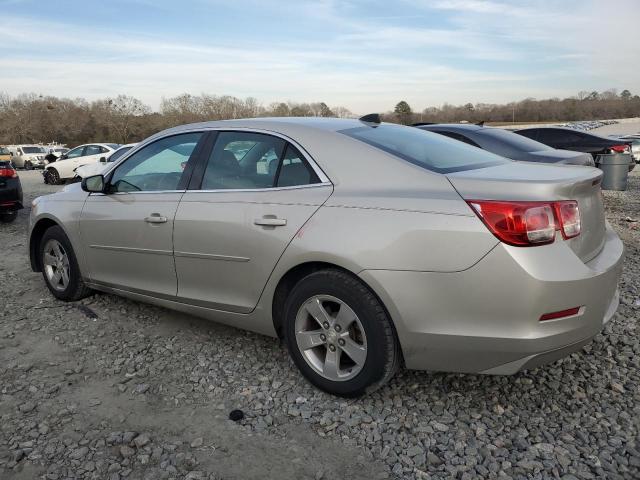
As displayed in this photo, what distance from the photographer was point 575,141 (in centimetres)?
1163

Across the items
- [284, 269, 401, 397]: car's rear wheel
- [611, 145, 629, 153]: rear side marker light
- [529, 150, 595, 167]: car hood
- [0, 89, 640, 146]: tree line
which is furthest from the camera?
[0, 89, 640, 146]: tree line

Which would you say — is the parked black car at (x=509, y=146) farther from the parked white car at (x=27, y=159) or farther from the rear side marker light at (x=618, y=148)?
the parked white car at (x=27, y=159)

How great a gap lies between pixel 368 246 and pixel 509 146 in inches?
212

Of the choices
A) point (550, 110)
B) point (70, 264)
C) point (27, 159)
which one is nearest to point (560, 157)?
point (70, 264)

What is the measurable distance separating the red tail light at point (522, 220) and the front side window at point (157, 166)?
6.93 ft

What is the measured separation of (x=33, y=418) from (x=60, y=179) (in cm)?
1942

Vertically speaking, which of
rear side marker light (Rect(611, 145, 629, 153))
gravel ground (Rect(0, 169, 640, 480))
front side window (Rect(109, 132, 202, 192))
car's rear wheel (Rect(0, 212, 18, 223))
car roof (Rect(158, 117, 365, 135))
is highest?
car roof (Rect(158, 117, 365, 135))

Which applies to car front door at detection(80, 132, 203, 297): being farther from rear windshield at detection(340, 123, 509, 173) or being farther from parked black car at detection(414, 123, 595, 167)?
parked black car at detection(414, 123, 595, 167)

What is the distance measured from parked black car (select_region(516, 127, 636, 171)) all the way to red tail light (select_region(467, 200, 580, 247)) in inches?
381

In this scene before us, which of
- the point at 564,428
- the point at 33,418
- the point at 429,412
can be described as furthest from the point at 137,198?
the point at 564,428

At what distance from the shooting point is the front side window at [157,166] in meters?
3.70

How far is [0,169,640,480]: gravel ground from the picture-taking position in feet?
7.84

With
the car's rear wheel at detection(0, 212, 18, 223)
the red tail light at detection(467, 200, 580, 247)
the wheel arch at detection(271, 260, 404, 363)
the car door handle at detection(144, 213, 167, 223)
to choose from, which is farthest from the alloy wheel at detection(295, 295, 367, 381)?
the car's rear wheel at detection(0, 212, 18, 223)

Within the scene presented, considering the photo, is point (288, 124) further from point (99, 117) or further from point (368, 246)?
point (99, 117)
